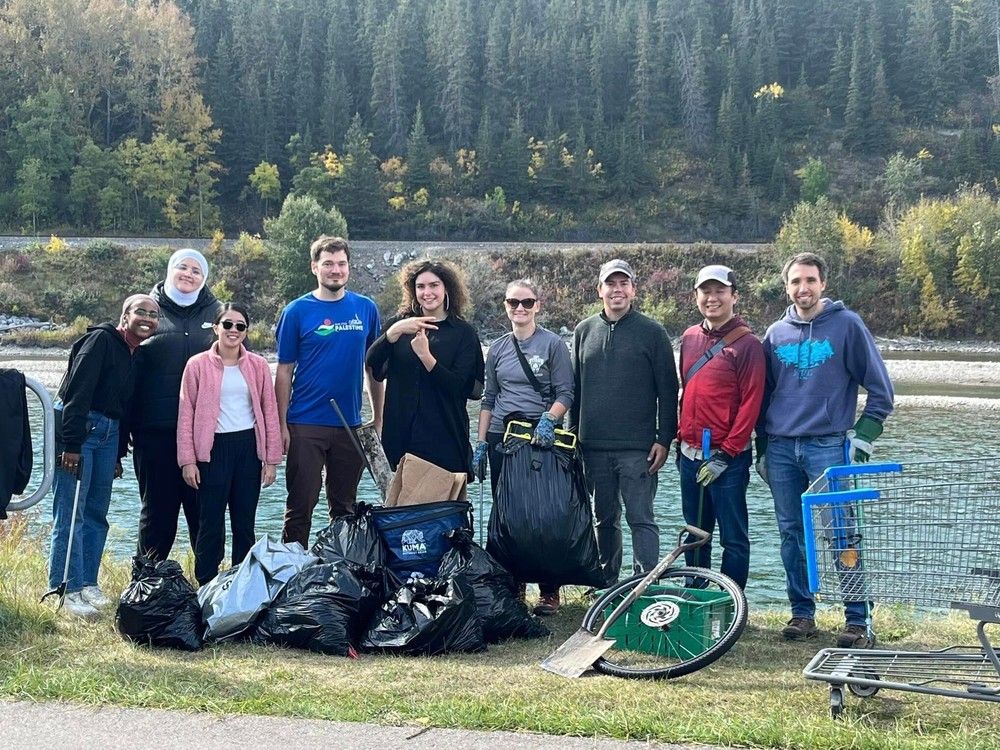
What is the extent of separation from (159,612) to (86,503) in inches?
43.8

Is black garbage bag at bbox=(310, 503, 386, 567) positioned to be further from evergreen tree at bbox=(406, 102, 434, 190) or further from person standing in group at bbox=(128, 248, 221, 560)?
evergreen tree at bbox=(406, 102, 434, 190)

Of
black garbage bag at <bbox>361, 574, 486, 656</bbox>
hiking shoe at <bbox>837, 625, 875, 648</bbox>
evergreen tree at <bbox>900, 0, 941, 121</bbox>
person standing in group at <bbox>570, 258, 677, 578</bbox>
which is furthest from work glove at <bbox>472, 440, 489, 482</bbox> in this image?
evergreen tree at <bbox>900, 0, 941, 121</bbox>

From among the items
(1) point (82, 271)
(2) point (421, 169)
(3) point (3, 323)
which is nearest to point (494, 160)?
(2) point (421, 169)

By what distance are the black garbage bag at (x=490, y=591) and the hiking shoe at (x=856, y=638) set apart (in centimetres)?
142

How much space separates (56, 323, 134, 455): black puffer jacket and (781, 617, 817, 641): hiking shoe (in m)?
3.65

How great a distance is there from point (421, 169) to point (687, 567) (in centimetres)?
7043

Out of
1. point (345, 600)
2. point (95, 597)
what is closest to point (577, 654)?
point (345, 600)

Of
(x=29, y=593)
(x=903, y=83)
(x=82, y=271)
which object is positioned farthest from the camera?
(x=903, y=83)

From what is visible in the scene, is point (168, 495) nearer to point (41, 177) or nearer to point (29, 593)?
point (29, 593)

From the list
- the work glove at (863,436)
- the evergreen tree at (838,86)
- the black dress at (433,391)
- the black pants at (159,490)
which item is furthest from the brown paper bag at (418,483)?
the evergreen tree at (838,86)

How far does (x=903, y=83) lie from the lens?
9738 cm

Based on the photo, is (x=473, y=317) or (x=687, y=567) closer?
(x=687, y=567)

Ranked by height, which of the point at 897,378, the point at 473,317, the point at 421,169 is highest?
the point at 421,169

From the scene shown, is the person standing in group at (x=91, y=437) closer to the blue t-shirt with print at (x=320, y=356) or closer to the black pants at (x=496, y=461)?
the blue t-shirt with print at (x=320, y=356)
